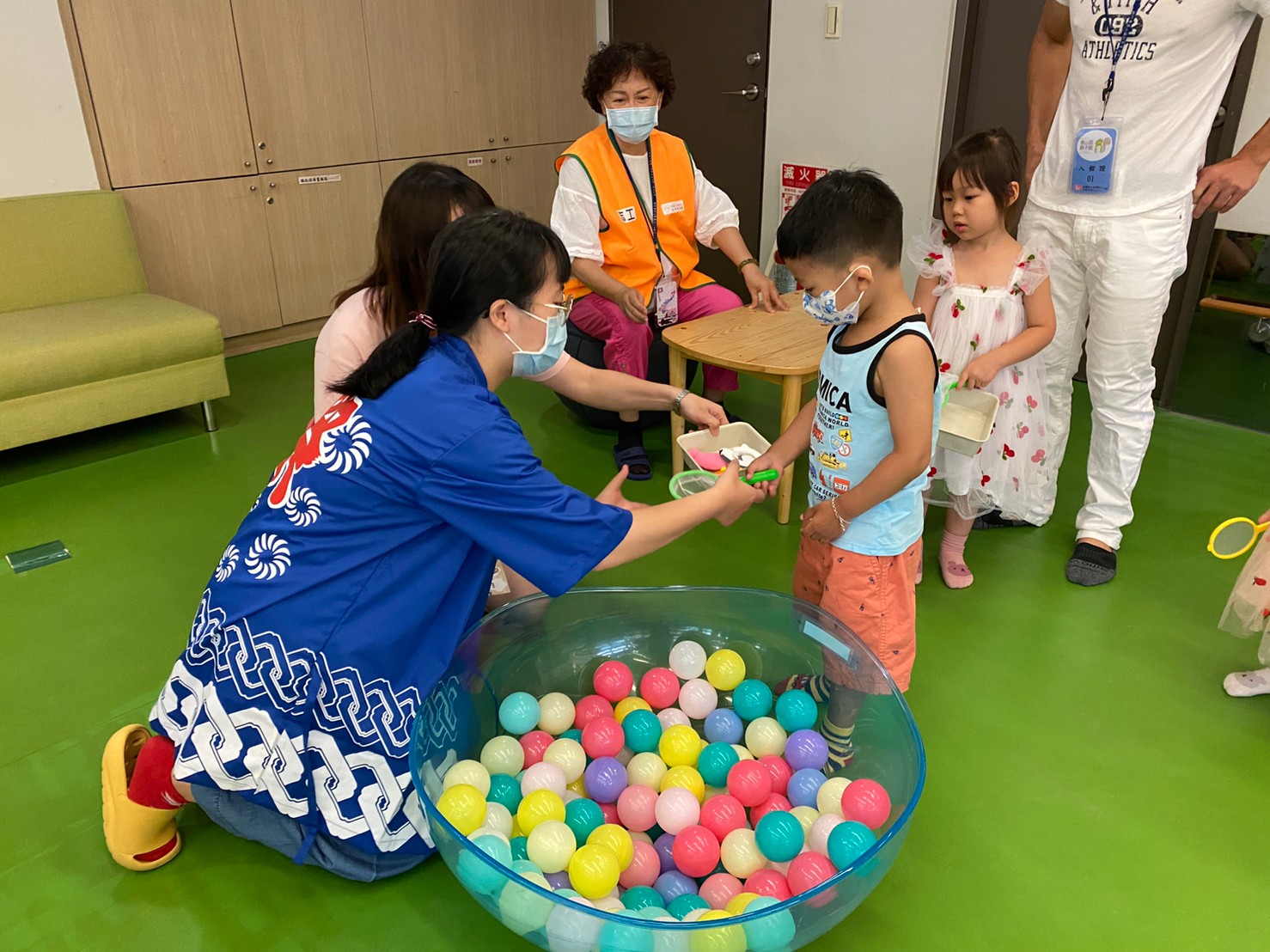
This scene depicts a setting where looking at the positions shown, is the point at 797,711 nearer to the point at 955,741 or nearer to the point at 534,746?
the point at 955,741

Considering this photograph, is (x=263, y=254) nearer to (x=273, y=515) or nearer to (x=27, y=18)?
(x=27, y=18)

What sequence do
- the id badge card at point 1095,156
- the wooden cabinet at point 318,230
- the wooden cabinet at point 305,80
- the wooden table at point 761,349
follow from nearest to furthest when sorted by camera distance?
the id badge card at point 1095,156 → the wooden table at point 761,349 → the wooden cabinet at point 305,80 → the wooden cabinet at point 318,230

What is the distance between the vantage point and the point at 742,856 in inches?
62.4

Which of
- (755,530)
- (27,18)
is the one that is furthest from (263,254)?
(755,530)

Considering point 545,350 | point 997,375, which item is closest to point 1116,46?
point 997,375

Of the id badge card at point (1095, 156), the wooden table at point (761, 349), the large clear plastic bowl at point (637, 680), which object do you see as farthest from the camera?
the wooden table at point (761, 349)

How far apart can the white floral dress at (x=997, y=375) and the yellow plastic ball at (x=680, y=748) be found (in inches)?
41.0

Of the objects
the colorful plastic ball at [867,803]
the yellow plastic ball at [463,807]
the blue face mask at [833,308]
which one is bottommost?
the colorful plastic ball at [867,803]

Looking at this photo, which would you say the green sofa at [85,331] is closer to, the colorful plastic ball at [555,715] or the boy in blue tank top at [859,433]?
the colorful plastic ball at [555,715]

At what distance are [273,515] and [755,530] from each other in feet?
5.32

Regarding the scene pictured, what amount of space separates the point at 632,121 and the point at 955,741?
2.14m

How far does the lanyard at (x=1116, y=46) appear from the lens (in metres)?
2.16

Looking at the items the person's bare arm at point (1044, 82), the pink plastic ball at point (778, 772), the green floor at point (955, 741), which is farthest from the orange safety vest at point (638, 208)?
the pink plastic ball at point (778, 772)

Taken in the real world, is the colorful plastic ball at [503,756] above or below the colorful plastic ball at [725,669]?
below
